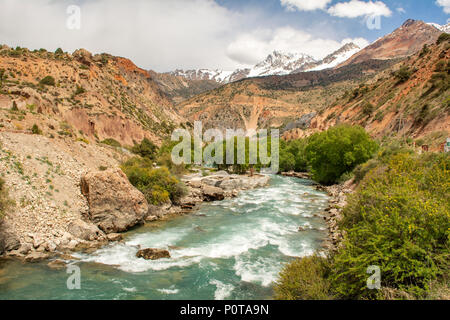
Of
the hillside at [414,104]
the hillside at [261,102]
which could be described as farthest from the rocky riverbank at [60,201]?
the hillside at [261,102]

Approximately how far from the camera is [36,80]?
4822cm

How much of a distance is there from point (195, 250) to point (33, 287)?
7.84 metres

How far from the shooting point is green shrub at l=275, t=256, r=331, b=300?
26.1 ft

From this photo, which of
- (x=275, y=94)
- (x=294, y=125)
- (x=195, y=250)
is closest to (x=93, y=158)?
(x=195, y=250)

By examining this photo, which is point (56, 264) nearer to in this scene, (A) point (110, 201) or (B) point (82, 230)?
(B) point (82, 230)

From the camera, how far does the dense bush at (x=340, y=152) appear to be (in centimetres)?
3619

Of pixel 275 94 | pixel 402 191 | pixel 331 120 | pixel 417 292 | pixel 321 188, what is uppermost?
pixel 275 94

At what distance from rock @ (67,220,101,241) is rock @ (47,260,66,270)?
9.22 feet

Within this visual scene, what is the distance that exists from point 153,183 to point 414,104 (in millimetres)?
41322

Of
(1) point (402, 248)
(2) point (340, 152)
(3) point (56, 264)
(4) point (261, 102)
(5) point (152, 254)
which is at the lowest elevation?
(5) point (152, 254)

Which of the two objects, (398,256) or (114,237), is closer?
(398,256)

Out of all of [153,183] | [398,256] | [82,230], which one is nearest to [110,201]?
[82,230]

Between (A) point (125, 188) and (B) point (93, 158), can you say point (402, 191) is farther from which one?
(B) point (93, 158)

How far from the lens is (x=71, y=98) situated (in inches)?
1975
